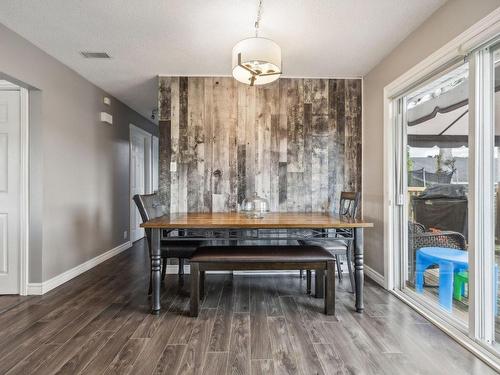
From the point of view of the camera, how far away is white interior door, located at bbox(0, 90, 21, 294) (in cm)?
292

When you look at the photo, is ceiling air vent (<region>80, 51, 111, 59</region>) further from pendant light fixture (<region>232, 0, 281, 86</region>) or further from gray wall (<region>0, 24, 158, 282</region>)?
pendant light fixture (<region>232, 0, 281, 86</region>)

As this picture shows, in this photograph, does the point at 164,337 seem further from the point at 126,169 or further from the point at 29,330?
the point at 126,169

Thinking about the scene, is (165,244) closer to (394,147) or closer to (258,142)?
(258,142)

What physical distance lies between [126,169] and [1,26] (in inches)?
110

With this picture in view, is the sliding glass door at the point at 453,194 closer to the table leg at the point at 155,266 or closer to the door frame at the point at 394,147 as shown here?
the door frame at the point at 394,147

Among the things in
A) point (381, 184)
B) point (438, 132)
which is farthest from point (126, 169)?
point (438, 132)

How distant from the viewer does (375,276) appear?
335 cm

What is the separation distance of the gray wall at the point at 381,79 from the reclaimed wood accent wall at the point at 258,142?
0.72 feet

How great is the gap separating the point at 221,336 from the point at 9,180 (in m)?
2.56

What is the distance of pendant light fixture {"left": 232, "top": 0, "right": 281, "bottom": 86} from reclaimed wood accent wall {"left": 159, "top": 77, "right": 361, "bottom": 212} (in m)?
1.31

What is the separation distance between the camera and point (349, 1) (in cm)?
223

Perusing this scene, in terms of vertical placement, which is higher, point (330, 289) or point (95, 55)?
point (95, 55)

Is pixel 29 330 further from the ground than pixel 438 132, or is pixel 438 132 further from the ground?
pixel 438 132

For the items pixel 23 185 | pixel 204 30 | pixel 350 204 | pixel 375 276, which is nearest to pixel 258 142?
pixel 350 204
